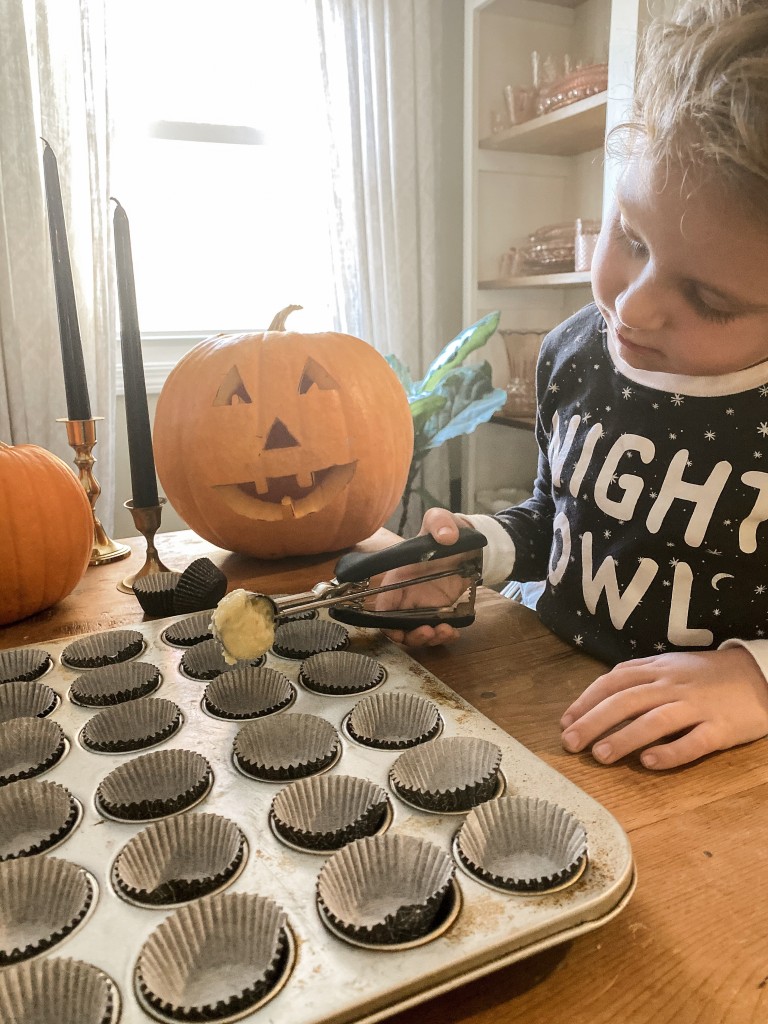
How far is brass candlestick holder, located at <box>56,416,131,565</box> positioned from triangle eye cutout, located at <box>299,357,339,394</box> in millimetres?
257

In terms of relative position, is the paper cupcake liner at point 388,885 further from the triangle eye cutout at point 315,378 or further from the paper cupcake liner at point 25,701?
the triangle eye cutout at point 315,378

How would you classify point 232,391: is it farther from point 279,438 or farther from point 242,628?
point 242,628

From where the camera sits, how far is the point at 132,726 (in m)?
0.51

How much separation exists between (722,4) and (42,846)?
2.17 feet

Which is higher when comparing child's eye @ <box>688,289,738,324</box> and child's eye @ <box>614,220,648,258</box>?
child's eye @ <box>614,220,648,258</box>

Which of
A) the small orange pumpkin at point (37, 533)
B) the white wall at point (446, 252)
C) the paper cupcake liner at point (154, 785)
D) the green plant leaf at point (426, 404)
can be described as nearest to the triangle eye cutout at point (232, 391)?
the small orange pumpkin at point (37, 533)

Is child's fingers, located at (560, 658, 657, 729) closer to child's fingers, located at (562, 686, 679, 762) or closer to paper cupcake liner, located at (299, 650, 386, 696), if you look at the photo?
child's fingers, located at (562, 686, 679, 762)

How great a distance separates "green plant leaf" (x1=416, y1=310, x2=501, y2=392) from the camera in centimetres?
183

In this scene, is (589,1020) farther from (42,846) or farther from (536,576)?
(536,576)

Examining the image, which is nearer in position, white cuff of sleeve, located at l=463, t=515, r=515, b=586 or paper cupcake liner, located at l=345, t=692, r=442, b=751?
paper cupcake liner, located at l=345, t=692, r=442, b=751

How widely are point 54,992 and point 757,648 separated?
0.51 m

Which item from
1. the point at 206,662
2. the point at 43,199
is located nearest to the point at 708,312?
the point at 206,662

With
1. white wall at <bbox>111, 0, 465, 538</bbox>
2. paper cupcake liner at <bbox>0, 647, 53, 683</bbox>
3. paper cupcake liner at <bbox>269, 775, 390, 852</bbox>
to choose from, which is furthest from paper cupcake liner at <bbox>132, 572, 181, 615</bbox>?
white wall at <bbox>111, 0, 465, 538</bbox>

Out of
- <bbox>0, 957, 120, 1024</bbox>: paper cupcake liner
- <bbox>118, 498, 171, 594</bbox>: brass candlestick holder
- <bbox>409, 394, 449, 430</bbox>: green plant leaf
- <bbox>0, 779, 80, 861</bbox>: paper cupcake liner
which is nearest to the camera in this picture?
<bbox>0, 957, 120, 1024</bbox>: paper cupcake liner
